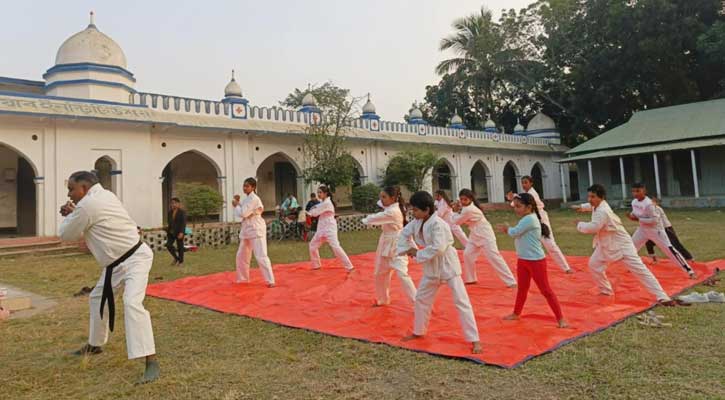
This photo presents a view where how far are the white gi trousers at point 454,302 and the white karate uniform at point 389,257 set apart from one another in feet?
2.97

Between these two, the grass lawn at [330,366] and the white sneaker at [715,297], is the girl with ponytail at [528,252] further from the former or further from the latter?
the white sneaker at [715,297]

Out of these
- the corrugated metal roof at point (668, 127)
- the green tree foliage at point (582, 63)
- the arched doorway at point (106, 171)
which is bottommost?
the arched doorway at point (106, 171)

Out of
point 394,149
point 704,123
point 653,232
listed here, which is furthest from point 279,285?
point 704,123

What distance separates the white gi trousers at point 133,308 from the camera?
3.14 m

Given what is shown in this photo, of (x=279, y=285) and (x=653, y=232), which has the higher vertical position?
(x=653, y=232)

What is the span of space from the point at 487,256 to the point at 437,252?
273 centimetres

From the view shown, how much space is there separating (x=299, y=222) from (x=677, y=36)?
68.6 ft

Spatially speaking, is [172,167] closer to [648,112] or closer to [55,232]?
[55,232]

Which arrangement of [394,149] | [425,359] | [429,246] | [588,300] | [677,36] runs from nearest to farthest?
[425,359], [429,246], [588,300], [394,149], [677,36]

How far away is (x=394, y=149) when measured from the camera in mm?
20078

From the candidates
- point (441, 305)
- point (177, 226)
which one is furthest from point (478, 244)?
point (177, 226)

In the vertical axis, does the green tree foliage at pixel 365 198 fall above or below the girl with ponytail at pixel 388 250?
above

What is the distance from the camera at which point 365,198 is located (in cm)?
A: 1759

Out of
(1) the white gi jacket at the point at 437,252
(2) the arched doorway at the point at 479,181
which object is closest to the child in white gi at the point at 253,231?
(1) the white gi jacket at the point at 437,252
